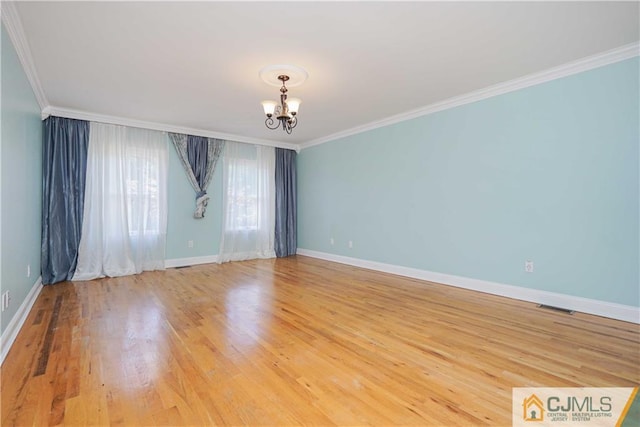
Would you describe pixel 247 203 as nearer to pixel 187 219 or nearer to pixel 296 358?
pixel 187 219

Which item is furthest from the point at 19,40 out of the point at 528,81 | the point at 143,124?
the point at 528,81

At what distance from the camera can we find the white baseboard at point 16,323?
2.18m

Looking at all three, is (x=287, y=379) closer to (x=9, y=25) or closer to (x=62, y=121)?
(x=9, y=25)

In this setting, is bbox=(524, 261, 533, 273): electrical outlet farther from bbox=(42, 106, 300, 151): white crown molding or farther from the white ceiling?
bbox=(42, 106, 300, 151): white crown molding

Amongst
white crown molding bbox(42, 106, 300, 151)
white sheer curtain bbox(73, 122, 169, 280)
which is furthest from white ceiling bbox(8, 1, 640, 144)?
white sheer curtain bbox(73, 122, 169, 280)

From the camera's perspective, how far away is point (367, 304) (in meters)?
3.36

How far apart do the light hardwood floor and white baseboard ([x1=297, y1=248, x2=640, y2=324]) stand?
15 centimetres

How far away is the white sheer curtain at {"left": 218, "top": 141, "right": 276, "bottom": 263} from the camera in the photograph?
5906 mm

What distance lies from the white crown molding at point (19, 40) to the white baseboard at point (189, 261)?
2.94 metres

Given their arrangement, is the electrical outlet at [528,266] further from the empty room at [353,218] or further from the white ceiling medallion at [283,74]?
the white ceiling medallion at [283,74]

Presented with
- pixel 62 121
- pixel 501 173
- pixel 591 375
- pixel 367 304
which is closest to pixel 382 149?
pixel 501 173

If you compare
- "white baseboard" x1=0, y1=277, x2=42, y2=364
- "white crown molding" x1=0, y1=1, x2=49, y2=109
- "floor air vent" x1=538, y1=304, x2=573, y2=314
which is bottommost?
"floor air vent" x1=538, y1=304, x2=573, y2=314

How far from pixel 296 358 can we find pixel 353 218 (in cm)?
363

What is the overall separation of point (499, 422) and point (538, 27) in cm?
283
